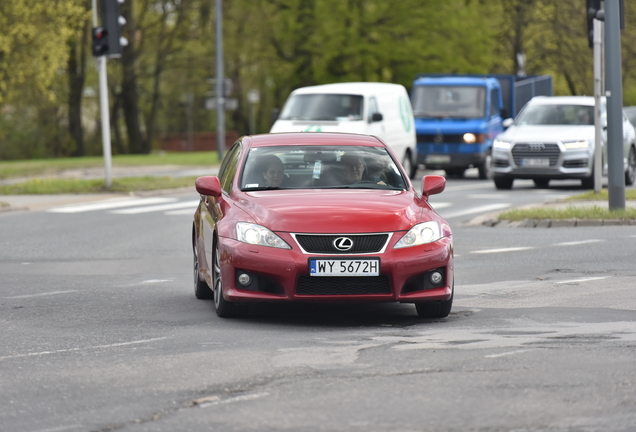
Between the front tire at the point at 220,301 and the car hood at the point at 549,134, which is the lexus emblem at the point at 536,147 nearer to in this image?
the car hood at the point at 549,134

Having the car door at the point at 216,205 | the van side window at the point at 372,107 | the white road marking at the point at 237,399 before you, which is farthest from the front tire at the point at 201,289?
the van side window at the point at 372,107

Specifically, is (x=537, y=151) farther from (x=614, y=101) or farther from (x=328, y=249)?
(x=328, y=249)

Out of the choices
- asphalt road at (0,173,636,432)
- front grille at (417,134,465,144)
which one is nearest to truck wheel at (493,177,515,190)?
front grille at (417,134,465,144)

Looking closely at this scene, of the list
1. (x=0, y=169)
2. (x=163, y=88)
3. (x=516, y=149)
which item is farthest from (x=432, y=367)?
(x=163, y=88)

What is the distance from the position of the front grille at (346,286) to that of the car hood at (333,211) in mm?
338

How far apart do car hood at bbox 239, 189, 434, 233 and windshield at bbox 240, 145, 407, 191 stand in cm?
36

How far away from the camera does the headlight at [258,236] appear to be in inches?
350

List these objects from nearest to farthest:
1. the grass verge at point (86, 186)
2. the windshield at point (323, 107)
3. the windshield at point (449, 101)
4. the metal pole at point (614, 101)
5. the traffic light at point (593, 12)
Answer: the metal pole at point (614, 101)
the traffic light at point (593, 12)
the grass verge at point (86, 186)
the windshield at point (323, 107)
the windshield at point (449, 101)

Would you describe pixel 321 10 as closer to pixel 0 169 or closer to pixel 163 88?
pixel 0 169

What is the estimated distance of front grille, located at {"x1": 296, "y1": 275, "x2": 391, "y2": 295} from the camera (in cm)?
885

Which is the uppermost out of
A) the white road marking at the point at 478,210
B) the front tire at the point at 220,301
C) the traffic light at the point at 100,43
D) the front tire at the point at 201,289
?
the traffic light at the point at 100,43

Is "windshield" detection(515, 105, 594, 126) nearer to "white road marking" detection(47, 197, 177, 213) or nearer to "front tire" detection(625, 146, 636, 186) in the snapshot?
"front tire" detection(625, 146, 636, 186)

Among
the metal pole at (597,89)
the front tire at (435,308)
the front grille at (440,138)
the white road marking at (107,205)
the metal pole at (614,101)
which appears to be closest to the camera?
the front tire at (435,308)

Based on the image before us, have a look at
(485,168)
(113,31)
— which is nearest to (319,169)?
(113,31)
